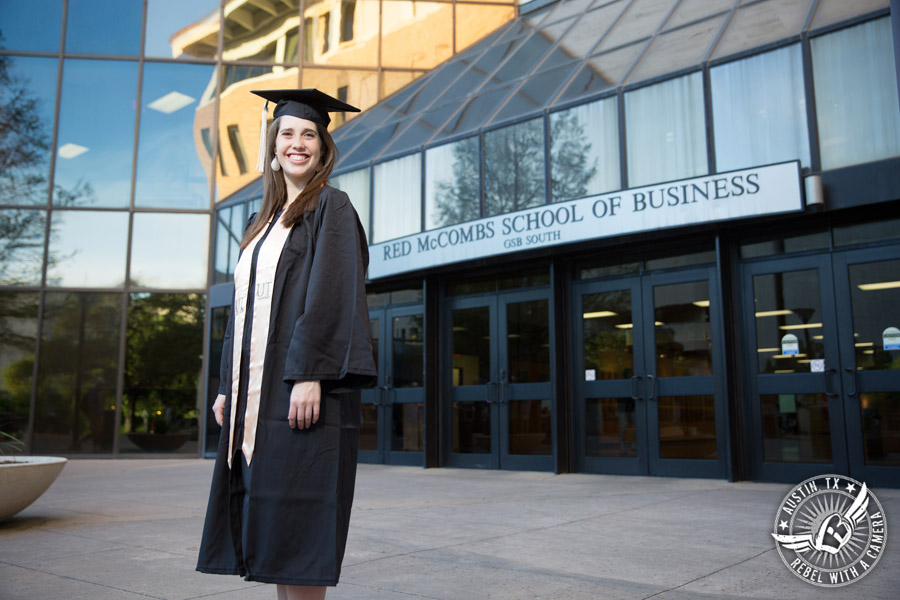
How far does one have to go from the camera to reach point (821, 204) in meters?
7.55

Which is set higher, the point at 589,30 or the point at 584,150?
the point at 589,30

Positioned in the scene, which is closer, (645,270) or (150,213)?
(645,270)

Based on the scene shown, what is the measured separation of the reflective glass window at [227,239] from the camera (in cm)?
1423

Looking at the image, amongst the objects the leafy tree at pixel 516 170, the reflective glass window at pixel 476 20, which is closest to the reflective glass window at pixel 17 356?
the leafy tree at pixel 516 170

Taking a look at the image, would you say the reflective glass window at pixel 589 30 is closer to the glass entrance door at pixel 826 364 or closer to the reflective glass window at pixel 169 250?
the glass entrance door at pixel 826 364

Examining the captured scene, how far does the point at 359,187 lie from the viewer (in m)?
12.3

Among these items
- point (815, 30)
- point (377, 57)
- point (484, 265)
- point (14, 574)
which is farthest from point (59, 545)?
point (377, 57)

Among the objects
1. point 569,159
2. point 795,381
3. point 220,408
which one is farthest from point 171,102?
point 220,408

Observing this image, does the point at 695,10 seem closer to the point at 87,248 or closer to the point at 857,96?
the point at 857,96

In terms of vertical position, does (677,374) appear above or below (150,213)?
below

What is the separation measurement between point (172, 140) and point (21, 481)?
35.5 feet

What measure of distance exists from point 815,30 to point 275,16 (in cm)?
1146

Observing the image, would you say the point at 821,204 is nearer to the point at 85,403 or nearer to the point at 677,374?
the point at 677,374

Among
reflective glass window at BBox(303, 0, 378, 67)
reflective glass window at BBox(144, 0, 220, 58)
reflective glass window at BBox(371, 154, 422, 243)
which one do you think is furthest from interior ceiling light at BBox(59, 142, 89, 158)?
reflective glass window at BBox(371, 154, 422, 243)
